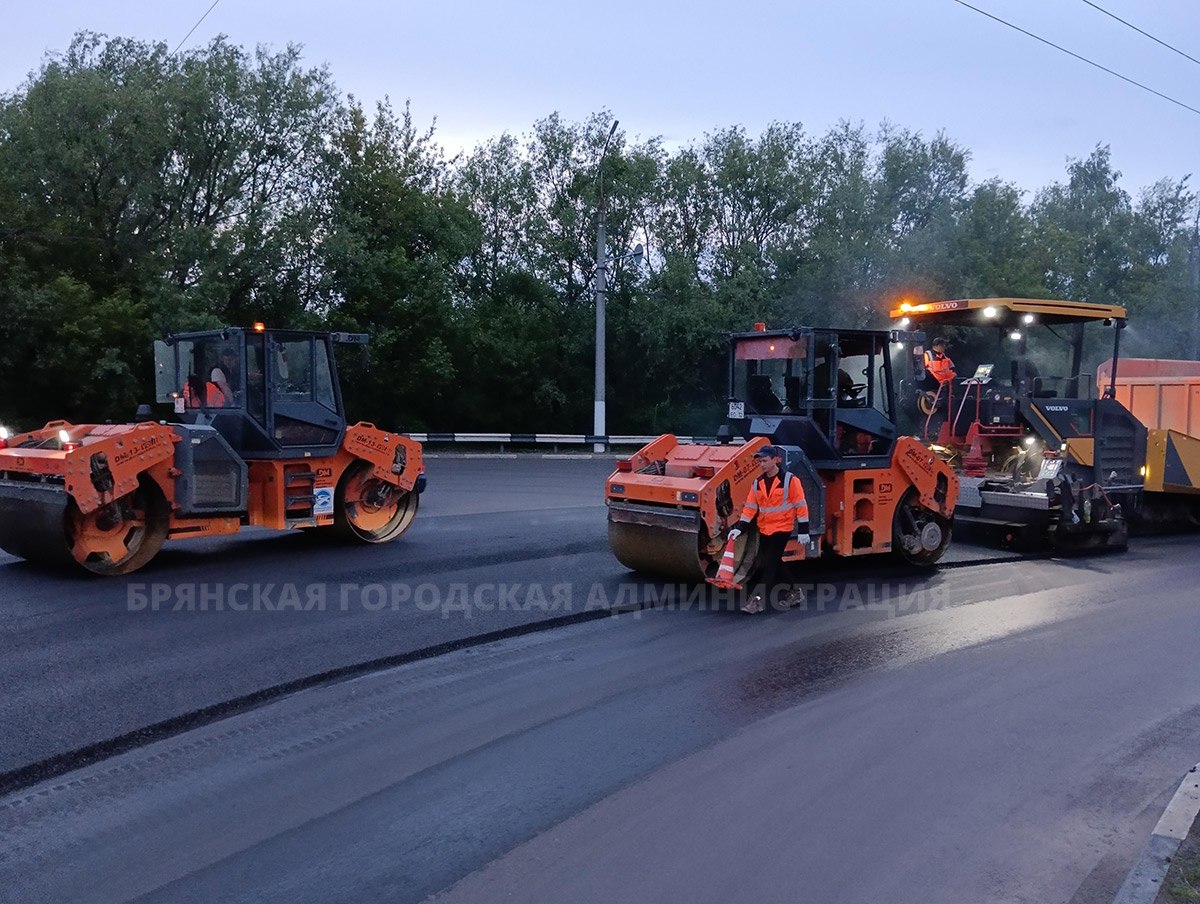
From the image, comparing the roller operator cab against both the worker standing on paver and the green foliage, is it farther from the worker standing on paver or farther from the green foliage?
the green foliage

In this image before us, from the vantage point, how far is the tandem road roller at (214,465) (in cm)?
939

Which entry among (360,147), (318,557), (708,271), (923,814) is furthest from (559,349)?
(923,814)

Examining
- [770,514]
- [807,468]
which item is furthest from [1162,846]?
[807,468]

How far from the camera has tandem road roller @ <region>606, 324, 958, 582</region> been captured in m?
9.19

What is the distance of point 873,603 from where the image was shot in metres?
9.30

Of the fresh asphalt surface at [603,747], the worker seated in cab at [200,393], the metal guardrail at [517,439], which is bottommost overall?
the fresh asphalt surface at [603,747]

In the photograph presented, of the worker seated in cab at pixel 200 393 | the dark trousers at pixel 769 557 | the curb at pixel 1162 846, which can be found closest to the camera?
the curb at pixel 1162 846

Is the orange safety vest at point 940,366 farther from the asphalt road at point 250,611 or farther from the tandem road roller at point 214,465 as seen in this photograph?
the tandem road roller at point 214,465

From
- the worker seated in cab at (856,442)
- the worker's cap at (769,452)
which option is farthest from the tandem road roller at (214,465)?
the worker seated in cab at (856,442)

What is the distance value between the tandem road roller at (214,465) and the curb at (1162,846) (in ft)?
26.5

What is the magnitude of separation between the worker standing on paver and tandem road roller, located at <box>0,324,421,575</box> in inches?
183

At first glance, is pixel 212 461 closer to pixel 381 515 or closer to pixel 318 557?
pixel 318 557

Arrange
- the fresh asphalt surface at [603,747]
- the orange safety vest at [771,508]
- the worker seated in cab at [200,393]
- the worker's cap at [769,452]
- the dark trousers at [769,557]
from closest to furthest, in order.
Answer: the fresh asphalt surface at [603,747] < the orange safety vest at [771,508] < the dark trousers at [769,557] < the worker's cap at [769,452] < the worker seated in cab at [200,393]

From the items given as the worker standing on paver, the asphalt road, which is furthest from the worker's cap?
the asphalt road
